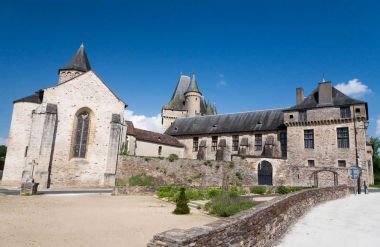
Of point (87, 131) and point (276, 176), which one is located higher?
point (87, 131)

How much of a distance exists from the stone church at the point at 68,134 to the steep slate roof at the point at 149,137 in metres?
5.33

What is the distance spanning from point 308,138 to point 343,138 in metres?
3.16

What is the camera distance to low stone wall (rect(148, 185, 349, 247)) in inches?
147

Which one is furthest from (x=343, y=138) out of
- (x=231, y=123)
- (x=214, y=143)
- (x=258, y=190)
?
(x=214, y=143)

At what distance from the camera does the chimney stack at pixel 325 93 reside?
90.6 ft

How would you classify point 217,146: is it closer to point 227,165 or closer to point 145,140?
point 227,165

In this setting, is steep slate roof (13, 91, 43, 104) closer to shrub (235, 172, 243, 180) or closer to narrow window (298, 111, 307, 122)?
shrub (235, 172, 243, 180)

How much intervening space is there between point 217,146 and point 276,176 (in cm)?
918

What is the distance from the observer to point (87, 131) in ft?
73.4

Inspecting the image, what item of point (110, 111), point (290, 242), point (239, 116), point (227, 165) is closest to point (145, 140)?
point (110, 111)

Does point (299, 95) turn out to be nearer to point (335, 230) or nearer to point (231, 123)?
point (231, 123)

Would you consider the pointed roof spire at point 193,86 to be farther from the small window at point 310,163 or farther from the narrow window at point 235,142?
the small window at point 310,163

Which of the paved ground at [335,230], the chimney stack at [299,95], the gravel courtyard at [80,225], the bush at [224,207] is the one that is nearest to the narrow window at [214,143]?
the chimney stack at [299,95]

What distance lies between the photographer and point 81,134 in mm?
22141
